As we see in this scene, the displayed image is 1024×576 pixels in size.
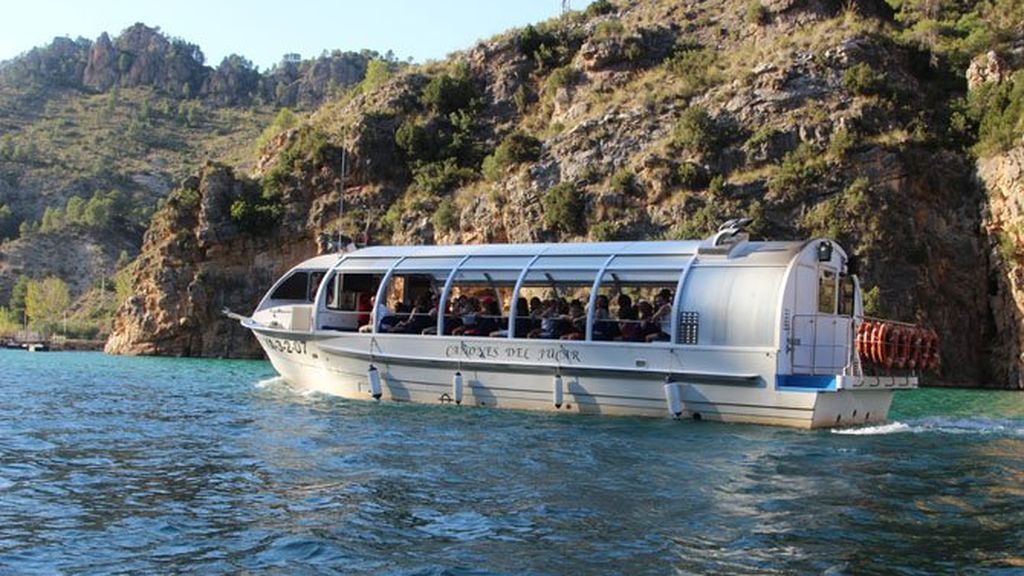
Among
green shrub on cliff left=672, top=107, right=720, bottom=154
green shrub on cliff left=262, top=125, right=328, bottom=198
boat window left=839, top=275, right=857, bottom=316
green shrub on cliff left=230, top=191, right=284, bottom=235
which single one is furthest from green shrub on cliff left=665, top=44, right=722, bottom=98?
boat window left=839, top=275, right=857, bottom=316

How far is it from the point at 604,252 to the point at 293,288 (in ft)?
32.4

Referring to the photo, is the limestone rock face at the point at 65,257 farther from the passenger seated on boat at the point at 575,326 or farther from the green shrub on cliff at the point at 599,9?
the passenger seated on boat at the point at 575,326

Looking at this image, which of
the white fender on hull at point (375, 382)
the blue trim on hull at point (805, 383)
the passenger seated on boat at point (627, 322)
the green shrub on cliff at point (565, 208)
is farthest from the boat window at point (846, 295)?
the green shrub on cliff at point (565, 208)

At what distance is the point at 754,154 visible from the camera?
50.2 metres

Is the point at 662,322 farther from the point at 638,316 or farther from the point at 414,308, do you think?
the point at 414,308

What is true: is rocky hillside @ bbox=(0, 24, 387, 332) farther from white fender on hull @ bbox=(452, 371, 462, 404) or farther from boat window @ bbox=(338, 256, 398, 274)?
white fender on hull @ bbox=(452, 371, 462, 404)

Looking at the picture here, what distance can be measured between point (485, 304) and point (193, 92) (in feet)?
515

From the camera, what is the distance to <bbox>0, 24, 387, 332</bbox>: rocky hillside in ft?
351

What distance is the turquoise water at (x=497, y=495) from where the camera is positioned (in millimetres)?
9312

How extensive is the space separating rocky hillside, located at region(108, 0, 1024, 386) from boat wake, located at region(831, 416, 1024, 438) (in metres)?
23.1

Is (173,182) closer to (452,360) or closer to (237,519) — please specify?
(452,360)

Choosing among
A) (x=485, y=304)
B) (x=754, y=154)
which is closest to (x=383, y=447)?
(x=485, y=304)

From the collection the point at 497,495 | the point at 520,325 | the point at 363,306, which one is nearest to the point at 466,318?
the point at 520,325

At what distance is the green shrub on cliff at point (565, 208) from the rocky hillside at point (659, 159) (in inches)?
5.9
